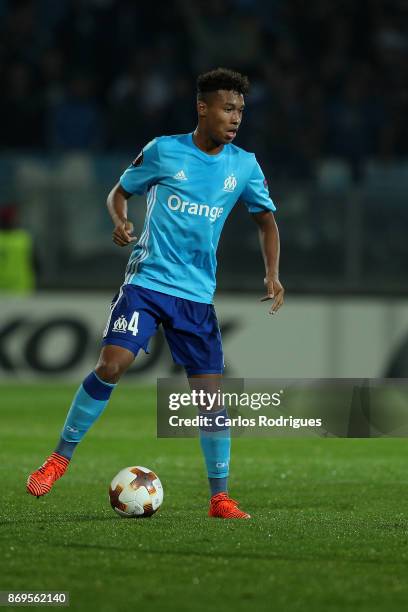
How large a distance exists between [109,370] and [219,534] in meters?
0.97

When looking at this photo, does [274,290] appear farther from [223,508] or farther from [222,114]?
[223,508]

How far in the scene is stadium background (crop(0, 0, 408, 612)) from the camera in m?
6.72

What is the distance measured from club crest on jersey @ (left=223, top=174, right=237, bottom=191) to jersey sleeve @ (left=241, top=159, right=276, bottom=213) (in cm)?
11

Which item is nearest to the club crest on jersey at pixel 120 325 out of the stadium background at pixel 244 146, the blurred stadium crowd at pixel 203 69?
the stadium background at pixel 244 146

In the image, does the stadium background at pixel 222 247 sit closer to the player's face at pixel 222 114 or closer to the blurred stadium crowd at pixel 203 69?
the blurred stadium crowd at pixel 203 69

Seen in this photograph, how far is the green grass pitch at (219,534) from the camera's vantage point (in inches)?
178

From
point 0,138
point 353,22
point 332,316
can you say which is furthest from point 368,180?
point 0,138

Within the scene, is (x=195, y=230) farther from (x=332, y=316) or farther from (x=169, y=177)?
(x=332, y=316)

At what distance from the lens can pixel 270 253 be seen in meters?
6.54

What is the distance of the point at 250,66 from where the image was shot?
1593 cm

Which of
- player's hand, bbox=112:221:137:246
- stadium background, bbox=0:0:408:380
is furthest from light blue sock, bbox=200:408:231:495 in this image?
stadium background, bbox=0:0:408:380

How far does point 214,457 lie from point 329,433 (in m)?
0.57

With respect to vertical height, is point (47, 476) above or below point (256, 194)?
below

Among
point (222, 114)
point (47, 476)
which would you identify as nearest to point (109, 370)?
point (47, 476)
